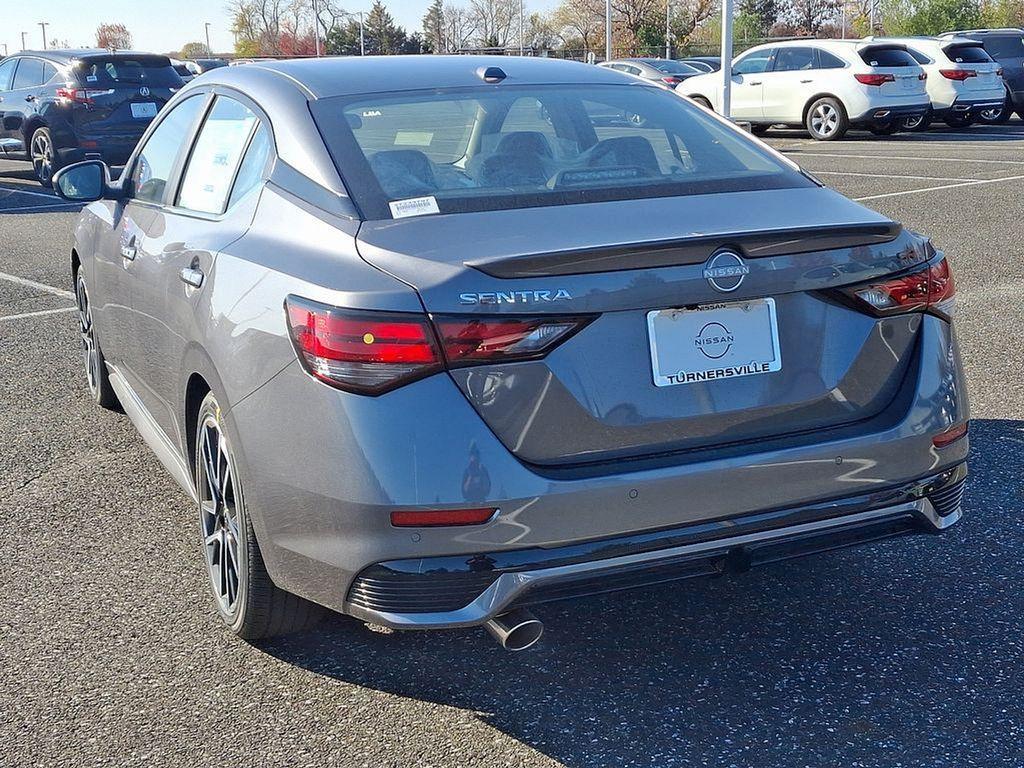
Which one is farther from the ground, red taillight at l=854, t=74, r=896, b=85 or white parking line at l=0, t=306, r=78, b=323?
red taillight at l=854, t=74, r=896, b=85

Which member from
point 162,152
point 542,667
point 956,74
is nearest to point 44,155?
point 162,152

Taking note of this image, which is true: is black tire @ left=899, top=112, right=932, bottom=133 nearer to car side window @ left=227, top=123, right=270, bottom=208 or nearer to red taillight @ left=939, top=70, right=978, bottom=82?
red taillight @ left=939, top=70, right=978, bottom=82

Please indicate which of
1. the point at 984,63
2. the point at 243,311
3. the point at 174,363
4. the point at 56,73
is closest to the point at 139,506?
the point at 174,363

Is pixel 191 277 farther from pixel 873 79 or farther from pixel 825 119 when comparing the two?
pixel 825 119

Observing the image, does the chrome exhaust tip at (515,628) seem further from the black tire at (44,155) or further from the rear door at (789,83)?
the rear door at (789,83)

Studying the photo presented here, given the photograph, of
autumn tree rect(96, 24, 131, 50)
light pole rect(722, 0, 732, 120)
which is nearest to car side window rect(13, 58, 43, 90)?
light pole rect(722, 0, 732, 120)

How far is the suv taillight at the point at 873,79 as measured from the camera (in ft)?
66.8

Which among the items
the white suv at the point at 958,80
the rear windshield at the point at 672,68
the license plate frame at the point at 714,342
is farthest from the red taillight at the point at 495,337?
the rear windshield at the point at 672,68

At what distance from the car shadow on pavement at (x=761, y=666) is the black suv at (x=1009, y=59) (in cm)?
2216

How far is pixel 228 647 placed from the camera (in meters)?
3.47

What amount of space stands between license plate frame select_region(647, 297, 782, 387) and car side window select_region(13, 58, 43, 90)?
610 inches

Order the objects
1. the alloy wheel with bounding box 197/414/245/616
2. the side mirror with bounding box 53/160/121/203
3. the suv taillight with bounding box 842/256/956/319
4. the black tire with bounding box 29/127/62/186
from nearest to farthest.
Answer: the suv taillight with bounding box 842/256/956/319 < the alloy wheel with bounding box 197/414/245/616 < the side mirror with bounding box 53/160/121/203 < the black tire with bounding box 29/127/62/186

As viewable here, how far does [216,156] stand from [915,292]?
211 cm

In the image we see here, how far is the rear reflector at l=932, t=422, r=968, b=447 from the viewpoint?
3141 millimetres
